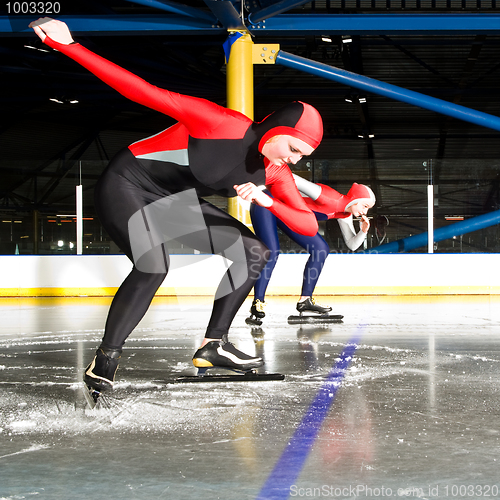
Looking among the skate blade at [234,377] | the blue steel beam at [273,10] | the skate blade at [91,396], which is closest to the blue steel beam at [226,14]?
the blue steel beam at [273,10]

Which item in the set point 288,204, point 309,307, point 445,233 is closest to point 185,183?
point 288,204

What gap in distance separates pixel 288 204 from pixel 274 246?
214 centimetres

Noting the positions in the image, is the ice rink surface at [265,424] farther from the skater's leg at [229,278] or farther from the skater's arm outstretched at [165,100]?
the skater's arm outstretched at [165,100]

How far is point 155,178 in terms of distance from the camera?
8.29ft

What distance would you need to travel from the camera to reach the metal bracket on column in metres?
8.24

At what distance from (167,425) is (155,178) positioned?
107 centimetres

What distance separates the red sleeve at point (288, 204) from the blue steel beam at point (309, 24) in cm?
617

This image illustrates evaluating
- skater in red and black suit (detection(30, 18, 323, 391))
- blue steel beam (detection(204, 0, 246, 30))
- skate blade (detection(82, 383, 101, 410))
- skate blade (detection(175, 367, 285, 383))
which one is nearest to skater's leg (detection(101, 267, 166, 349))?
skater in red and black suit (detection(30, 18, 323, 391))

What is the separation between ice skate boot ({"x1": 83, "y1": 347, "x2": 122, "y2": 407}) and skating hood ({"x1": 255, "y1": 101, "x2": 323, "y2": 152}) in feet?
3.23

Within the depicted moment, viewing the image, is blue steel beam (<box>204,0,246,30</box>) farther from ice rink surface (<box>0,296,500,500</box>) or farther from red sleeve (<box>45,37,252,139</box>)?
red sleeve (<box>45,37,252,139</box>)

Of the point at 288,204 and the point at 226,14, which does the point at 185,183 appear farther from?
the point at 226,14

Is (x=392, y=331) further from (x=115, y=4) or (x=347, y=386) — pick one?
(x=115, y=4)

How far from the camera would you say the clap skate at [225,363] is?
256 cm

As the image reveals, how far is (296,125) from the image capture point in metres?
2.33
